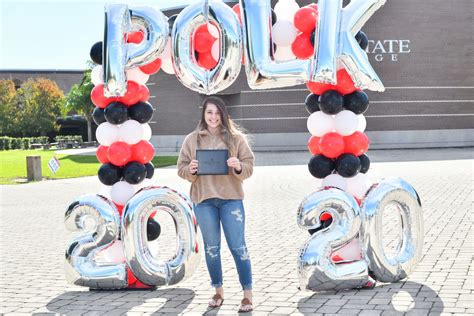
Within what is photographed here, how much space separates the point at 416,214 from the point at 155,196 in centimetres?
264

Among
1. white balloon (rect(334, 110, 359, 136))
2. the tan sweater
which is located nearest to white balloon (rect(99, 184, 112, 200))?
the tan sweater

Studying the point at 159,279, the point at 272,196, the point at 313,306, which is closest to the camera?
the point at 313,306

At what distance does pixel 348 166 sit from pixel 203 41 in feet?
6.37

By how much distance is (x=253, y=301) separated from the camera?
592 cm

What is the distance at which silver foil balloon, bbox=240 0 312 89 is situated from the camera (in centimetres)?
625

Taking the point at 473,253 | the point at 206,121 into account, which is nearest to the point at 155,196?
the point at 206,121

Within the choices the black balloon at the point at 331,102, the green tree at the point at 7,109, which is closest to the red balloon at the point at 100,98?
the black balloon at the point at 331,102

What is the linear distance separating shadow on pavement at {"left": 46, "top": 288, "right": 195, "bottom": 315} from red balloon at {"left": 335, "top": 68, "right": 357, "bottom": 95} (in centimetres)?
253

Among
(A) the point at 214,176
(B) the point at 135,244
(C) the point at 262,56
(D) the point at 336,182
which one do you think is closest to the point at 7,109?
(B) the point at 135,244

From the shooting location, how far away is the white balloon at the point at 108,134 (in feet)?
22.5

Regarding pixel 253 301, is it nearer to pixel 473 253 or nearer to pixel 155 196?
pixel 155 196

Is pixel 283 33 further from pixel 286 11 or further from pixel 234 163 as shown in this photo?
pixel 234 163

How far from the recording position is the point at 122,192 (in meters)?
6.78

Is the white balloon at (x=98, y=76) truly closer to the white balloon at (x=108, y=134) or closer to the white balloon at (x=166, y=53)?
the white balloon at (x=108, y=134)
